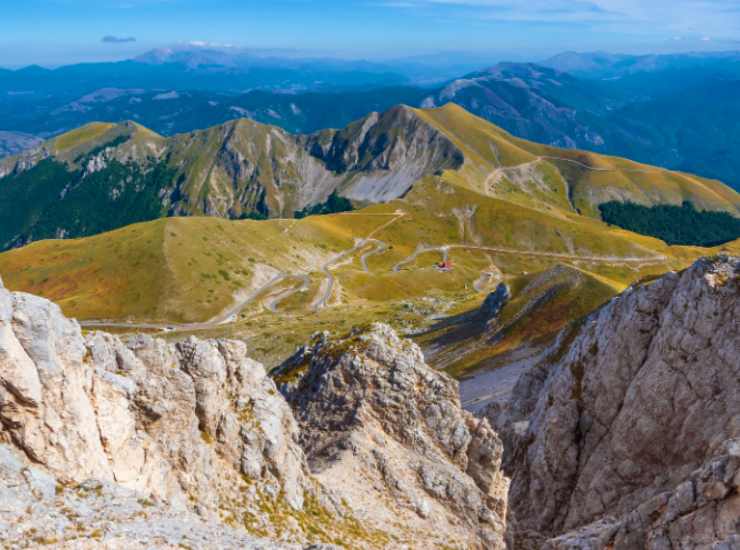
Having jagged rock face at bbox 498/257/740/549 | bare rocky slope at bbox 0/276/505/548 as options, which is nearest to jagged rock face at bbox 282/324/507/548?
bare rocky slope at bbox 0/276/505/548

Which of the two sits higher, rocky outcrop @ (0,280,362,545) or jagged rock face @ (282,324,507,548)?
rocky outcrop @ (0,280,362,545)

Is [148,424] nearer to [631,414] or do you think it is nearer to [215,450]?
[215,450]

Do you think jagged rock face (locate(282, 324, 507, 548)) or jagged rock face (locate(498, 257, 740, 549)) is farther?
jagged rock face (locate(282, 324, 507, 548))

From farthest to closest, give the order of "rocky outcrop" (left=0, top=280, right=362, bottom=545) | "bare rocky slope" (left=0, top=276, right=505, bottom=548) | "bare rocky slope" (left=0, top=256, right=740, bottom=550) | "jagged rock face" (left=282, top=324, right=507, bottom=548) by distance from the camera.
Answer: "jagged rock face" (left=282, top=324, right=507, bottom=548)
"bare rocky slope" (left=0, top=256, right=740, bottom=550)
"rocky outcrop" (left=0, top=280, right=362, bottom=545)
"bare rocky slope" (left=0, top=276, right=505, bottom=548)

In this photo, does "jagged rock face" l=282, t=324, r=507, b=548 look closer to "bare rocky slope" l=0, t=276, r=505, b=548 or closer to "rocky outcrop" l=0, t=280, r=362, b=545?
"bare rocky slope" l=0, t=276, r=505, b=548

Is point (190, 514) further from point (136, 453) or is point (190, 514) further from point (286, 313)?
point (286, 313)

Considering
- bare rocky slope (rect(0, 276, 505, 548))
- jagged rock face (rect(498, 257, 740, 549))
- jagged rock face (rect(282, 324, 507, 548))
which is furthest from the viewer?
jagged rock face (rect(282, 324, 507, 548))

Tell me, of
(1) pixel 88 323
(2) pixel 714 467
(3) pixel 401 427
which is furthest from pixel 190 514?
(1) pixel 88 323
